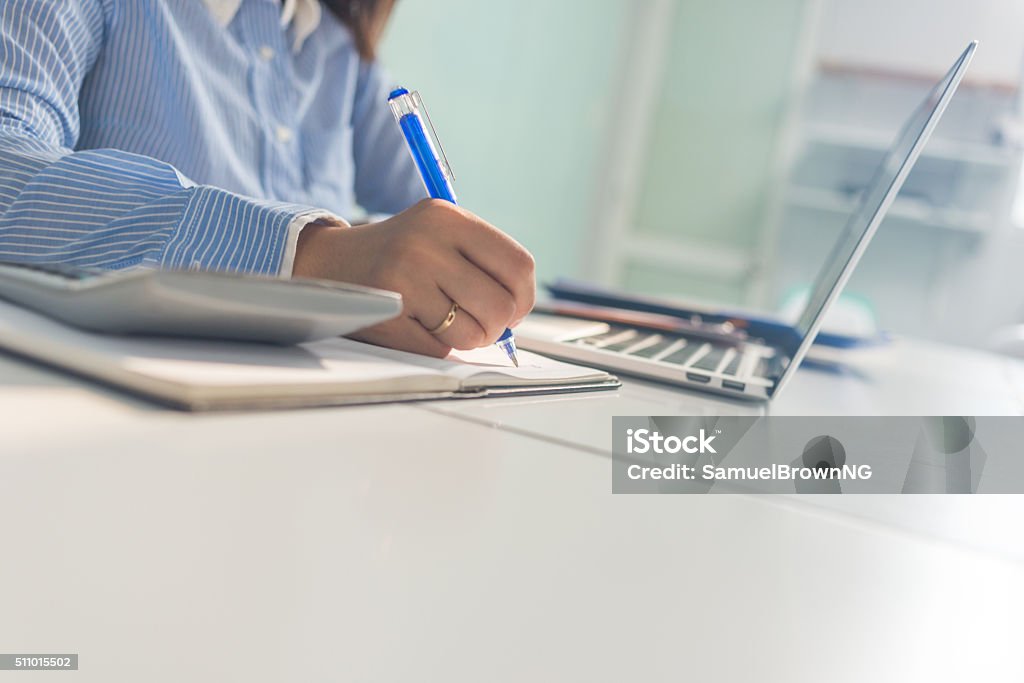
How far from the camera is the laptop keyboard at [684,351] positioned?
69 cm

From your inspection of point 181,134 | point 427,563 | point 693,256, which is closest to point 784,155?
point 693,256

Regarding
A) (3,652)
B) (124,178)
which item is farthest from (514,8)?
(3,652)

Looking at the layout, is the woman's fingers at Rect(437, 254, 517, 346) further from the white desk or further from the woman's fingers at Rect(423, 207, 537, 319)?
the white desk

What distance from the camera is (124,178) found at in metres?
0.55

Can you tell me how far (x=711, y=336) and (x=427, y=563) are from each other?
0.78 meters

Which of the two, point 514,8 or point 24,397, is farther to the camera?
point 514,8

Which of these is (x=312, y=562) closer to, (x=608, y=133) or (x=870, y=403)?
(x=870, y=403)

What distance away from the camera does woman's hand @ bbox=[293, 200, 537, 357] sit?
1.65ft

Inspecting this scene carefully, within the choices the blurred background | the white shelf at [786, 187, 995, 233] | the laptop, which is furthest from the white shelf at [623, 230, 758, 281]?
the laptop

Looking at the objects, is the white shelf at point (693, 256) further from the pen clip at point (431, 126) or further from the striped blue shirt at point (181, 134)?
the pen clip at point (431, 126)

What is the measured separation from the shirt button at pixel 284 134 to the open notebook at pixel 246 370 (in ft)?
1.98

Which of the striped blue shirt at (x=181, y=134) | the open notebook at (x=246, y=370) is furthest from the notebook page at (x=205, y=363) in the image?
the striped blue shirt at (x=181, y=134)

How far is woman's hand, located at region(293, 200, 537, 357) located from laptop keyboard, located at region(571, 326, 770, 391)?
20cm

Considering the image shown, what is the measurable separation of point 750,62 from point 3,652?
170 inches
